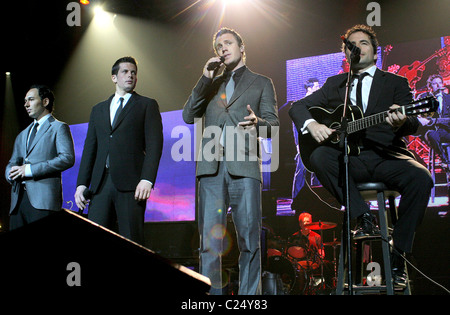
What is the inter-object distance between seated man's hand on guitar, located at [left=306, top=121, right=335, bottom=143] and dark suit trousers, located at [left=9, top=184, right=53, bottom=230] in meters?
2.43

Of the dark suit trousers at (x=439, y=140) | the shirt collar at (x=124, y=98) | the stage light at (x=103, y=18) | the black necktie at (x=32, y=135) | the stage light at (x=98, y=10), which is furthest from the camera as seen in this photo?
the stage light at (x=103, y=18)

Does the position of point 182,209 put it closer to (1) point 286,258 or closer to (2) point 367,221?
(1) point 286,258

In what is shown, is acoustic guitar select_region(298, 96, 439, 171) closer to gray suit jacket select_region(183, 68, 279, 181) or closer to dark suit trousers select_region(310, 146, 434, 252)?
dark suit trousers select_region(310, 146, 434, 252)

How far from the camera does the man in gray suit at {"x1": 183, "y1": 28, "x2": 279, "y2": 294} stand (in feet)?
Answer: 10.00

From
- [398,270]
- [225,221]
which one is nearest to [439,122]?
[398,270]

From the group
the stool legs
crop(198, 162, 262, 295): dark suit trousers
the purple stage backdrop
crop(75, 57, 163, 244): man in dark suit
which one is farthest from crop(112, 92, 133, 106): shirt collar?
the purple stage backdrop

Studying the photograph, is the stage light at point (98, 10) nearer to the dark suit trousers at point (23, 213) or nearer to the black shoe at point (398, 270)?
the dark suit trousers at point (23, 213)

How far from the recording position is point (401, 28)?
236 inches

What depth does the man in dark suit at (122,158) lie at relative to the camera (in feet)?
10.9

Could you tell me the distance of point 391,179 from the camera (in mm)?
2873

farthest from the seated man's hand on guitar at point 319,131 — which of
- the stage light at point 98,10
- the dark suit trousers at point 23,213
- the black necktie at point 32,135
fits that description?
the stage light at point 98,10

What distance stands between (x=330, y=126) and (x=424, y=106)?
26.6 inches

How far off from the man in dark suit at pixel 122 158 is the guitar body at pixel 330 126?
115 centimetres
